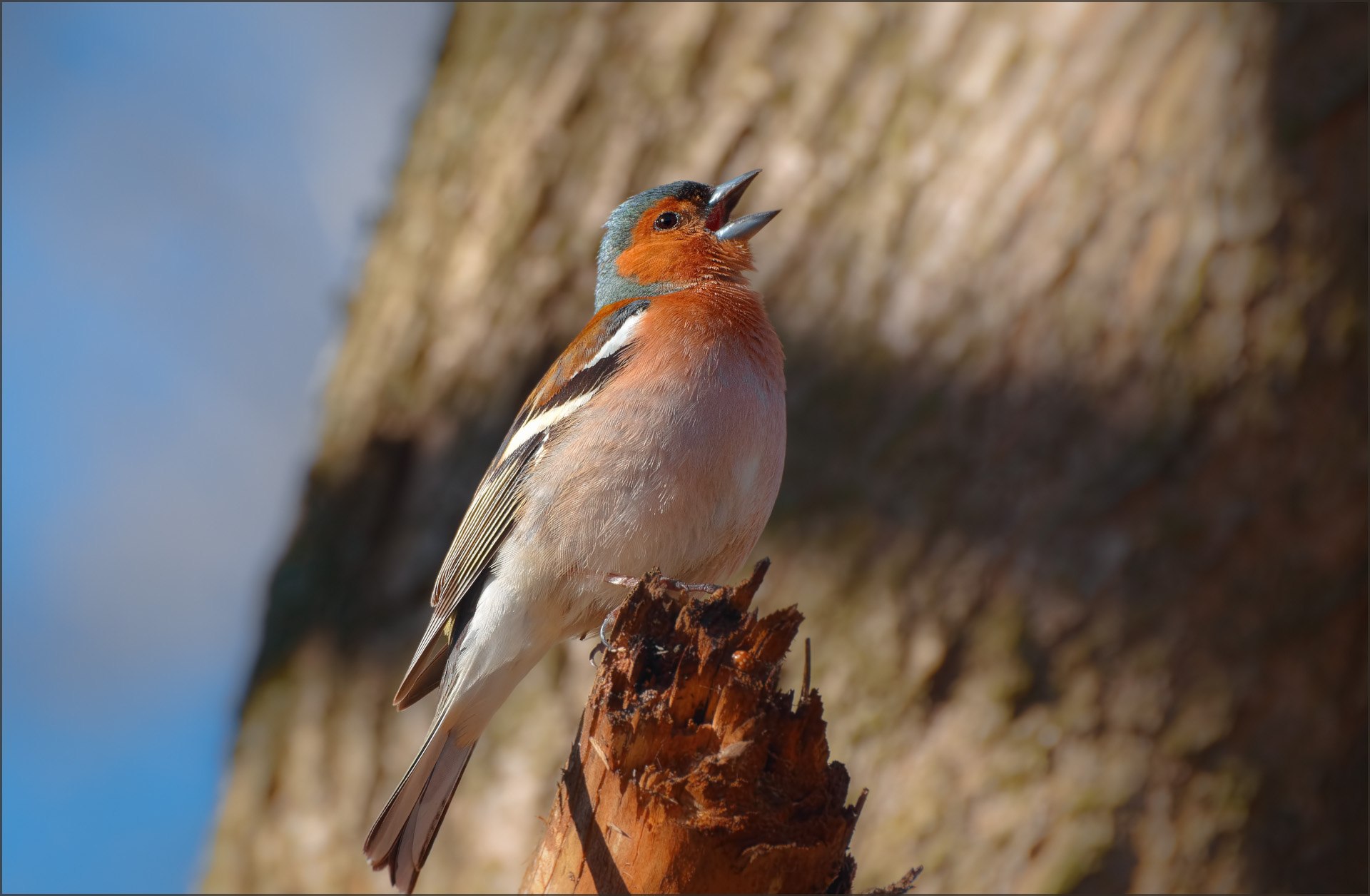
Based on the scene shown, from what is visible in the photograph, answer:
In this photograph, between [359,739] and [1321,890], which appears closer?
[1321,890]

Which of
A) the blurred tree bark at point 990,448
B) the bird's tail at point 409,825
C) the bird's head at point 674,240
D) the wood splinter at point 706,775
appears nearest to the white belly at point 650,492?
the bird's tail at point 409,825

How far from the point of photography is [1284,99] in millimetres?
5711

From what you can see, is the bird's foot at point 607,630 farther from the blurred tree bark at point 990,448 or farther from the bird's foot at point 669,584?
the blurred tree bark at point 990,448

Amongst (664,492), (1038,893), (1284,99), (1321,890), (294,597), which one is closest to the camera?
(664,492)

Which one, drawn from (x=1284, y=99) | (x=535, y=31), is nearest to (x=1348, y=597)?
(x=1284, y=99)

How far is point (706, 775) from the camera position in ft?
9.37

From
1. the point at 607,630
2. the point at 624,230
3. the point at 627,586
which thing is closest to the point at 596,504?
the point at 627,586

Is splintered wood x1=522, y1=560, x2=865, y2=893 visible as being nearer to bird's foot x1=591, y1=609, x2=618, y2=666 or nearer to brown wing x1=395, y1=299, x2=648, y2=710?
bird's foot x1=591, y1=609, x2=618, y2=666

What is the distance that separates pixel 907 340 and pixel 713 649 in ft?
10.3

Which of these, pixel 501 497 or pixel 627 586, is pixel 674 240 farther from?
pixel 627 586

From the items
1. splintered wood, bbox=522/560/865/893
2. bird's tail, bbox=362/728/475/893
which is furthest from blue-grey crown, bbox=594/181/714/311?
splintered wood, bbox=522/560/865/893

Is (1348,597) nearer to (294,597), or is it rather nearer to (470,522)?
(470,522)

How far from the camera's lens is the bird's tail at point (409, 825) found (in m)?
4.21

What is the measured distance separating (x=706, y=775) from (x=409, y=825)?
72.0 inches
